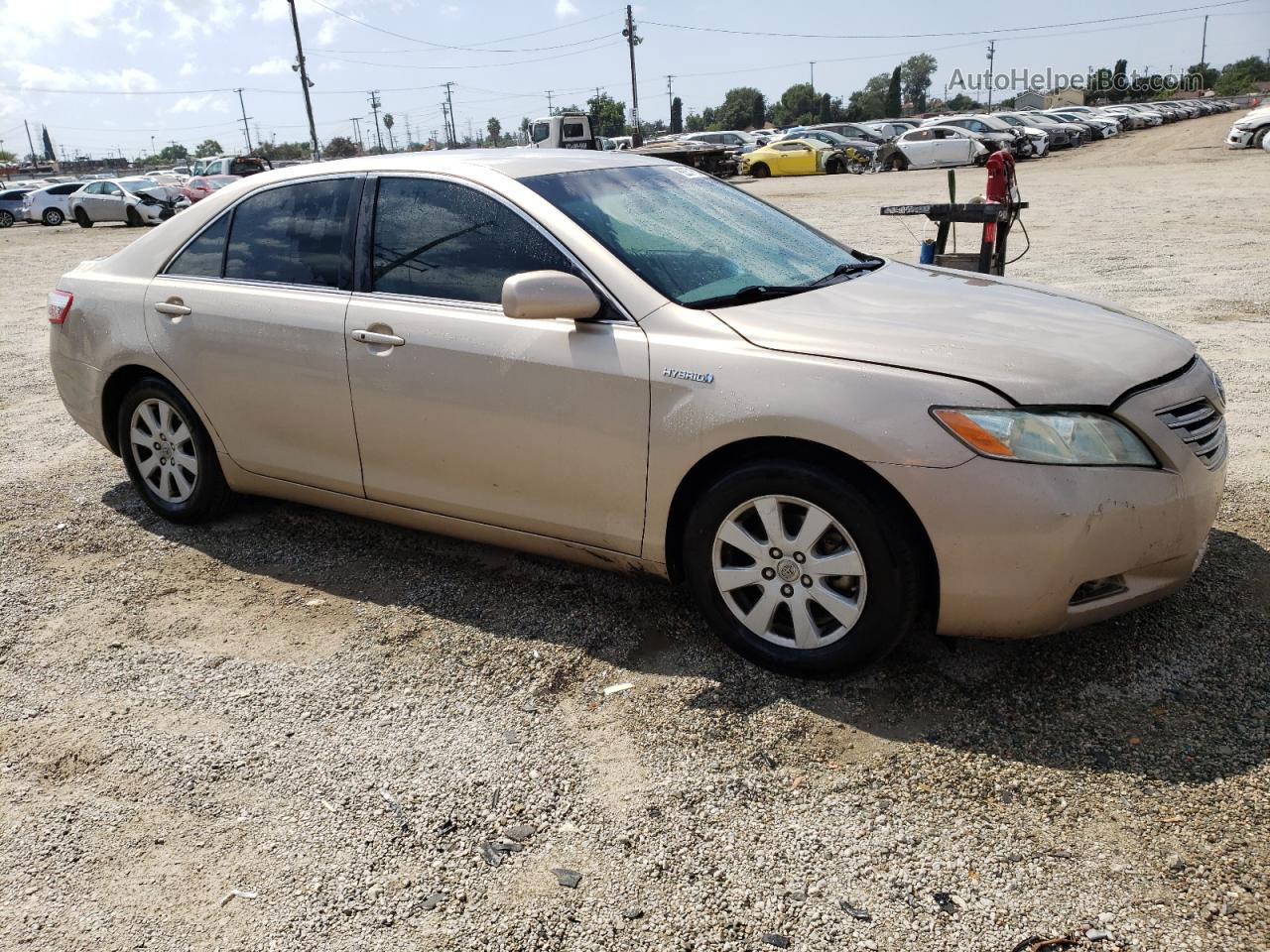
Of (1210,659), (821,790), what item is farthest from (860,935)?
(1210,659)

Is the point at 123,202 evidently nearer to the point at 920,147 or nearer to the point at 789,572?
the point at 920,147

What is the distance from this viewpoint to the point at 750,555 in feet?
10.8

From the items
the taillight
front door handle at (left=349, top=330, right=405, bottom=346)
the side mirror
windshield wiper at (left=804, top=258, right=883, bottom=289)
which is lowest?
front door handle at (left=349, top=330, right=405, bottom=346)

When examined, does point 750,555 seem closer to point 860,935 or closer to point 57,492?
point 860,935

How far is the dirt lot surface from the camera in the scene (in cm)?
243

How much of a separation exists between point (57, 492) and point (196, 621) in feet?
7.31

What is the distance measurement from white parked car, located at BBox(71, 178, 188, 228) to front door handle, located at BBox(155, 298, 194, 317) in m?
28.6

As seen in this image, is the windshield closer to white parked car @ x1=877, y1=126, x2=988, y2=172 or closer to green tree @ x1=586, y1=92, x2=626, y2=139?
white parked car @ x1=877, y1=126, x2=988, y2=172

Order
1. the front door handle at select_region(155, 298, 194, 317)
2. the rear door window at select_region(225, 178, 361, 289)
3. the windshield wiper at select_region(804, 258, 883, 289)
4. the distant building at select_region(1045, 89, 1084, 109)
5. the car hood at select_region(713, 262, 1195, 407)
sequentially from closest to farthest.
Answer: the car hood at select_region(713, 262, 1195, 407) → the windshield wiper at select_region(804, 258, 883, 289) → the rear door window at select_region(225, 178, 361, 289) → the front door handle at select_region(155, 298, 194, 317) → the distant building at select_region(1045, 89, 1084, 109)

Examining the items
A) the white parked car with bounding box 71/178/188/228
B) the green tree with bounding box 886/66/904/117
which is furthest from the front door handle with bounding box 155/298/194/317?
the green tree with bounding box 886/66/904/117

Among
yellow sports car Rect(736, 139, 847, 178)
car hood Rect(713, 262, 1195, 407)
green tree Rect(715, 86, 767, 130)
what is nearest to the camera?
car hood Rect(713, 262, 1195, 407)

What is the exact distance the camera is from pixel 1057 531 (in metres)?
2.86

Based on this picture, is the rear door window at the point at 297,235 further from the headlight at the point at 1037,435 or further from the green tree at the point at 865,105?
the green tree at the point at 865,105

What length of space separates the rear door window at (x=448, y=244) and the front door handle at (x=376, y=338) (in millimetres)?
186
